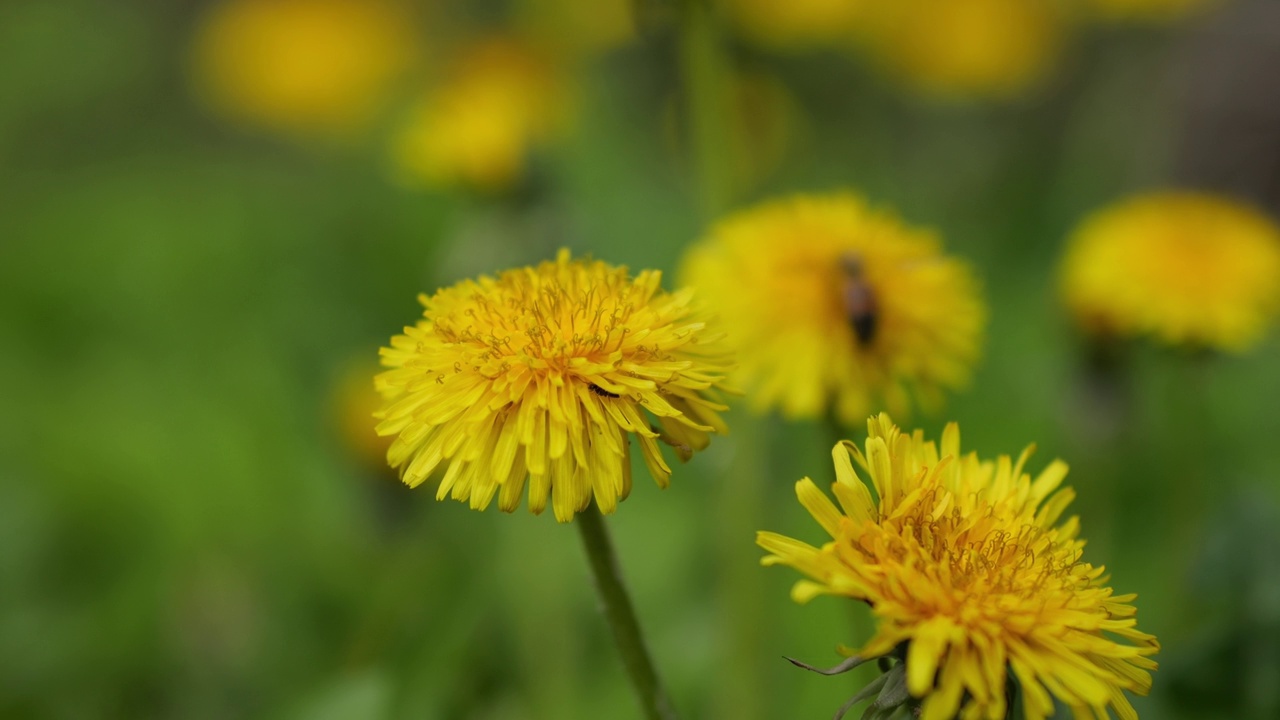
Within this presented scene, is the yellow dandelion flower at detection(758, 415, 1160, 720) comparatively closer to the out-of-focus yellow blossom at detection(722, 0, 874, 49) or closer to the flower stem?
the flower stem

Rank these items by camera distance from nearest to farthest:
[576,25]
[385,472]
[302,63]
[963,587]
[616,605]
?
1. [963,587]
2. [616,605]
3. [385,472]
4. [576,25]
5. [302,63]

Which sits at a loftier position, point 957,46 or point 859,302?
point 957,46

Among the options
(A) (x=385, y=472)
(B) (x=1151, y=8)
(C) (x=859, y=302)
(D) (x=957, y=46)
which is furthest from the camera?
(D) (x=957, y=46)

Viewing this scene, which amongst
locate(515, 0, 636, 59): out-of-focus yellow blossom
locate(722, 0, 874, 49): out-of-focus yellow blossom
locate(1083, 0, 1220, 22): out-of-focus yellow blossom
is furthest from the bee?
locate(515, 0, 636, 59): out-of-focus yellow blossom

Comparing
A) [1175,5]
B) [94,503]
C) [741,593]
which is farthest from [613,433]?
[1175,5]

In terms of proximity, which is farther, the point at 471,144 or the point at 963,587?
the point at 471,144

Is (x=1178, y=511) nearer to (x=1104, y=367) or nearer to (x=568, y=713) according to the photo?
(x=1104, y=367)

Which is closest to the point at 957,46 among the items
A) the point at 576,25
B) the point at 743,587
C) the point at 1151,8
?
the point at 1151,8

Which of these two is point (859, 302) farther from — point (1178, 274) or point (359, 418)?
point (359, 418)
